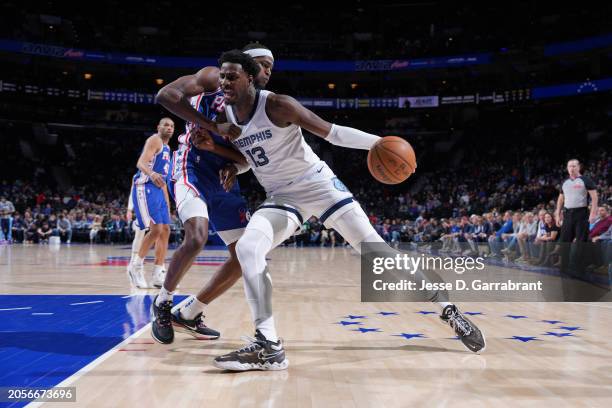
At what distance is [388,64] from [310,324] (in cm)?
2741

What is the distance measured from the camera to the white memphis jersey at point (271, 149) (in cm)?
323

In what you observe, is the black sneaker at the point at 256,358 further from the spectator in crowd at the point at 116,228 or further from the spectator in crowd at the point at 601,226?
the spectator in crowd at the point at 116,228

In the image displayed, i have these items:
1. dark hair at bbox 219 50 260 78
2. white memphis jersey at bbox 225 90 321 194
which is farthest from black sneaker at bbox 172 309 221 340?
dark hair at bbox 219 50 260 78

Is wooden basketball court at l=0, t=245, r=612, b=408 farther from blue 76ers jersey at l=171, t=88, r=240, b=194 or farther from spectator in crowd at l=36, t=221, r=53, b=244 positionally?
spectator in crowd at l=36, t=221, r=53, b=244

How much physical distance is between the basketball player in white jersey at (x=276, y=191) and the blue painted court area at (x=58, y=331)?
2.80 ft

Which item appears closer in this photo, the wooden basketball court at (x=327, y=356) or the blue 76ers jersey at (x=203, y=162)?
the wooden basketball court at (x=327, y=356)

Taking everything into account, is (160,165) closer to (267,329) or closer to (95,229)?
(267,329)

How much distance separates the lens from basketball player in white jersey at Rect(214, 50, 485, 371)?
3.02 meters

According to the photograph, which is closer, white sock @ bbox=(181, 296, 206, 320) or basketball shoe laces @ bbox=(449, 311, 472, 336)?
basketball shoe laces @ bbox=(449, 311, 472, 336)

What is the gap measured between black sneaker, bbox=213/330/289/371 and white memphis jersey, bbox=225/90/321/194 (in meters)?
0.99

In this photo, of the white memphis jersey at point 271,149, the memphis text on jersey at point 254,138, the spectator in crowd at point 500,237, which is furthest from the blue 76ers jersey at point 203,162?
the spectator in crowd at point 500,237

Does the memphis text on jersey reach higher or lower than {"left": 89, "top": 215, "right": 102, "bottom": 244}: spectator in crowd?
higher

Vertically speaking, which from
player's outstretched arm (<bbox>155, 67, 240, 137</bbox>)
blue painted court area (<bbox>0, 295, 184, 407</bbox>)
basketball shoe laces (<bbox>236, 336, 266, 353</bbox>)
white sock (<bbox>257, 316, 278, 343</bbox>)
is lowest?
blue painted court area (<bbox>0, 295, 184, 407</bbox>)

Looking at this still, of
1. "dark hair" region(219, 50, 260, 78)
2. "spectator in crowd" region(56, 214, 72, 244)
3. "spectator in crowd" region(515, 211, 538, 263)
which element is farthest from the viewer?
"spectator in crowd" region(56, 214, 72, 244)
